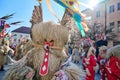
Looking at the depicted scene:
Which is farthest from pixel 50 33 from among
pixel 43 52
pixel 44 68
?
pixel 44 68

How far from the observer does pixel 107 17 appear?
115 feet

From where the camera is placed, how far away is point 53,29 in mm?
2494

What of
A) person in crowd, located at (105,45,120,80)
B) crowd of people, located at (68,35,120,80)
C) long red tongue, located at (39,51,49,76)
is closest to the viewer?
long red tongue, located at (39,51,49,76)

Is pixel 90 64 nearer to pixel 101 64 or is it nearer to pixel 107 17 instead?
pixel 101 64

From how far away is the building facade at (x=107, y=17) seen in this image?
32.3 metres

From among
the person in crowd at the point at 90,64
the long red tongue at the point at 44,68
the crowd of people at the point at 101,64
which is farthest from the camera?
the person in crowd at the point at 90,64

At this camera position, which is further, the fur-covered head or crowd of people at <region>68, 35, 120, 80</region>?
crowd of people at <region>68, 35, 120, 80</region>

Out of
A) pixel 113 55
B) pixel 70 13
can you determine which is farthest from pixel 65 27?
pixel 113 55

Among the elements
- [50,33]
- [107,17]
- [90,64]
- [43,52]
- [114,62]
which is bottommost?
[90,64]

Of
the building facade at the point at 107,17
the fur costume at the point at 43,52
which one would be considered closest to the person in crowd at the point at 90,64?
the fur costume at the point at 43,52

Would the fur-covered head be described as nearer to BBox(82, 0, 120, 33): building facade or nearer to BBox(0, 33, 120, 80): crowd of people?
BBox(0, 33, 120, 80): crowd of people

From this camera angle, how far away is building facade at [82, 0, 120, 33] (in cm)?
3233

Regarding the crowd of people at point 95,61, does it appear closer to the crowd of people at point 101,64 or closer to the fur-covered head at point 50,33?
the crowd of people at point 101,64

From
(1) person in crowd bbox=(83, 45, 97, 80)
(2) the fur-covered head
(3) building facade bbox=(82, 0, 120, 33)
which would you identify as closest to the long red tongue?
(2) the fur-covered head
